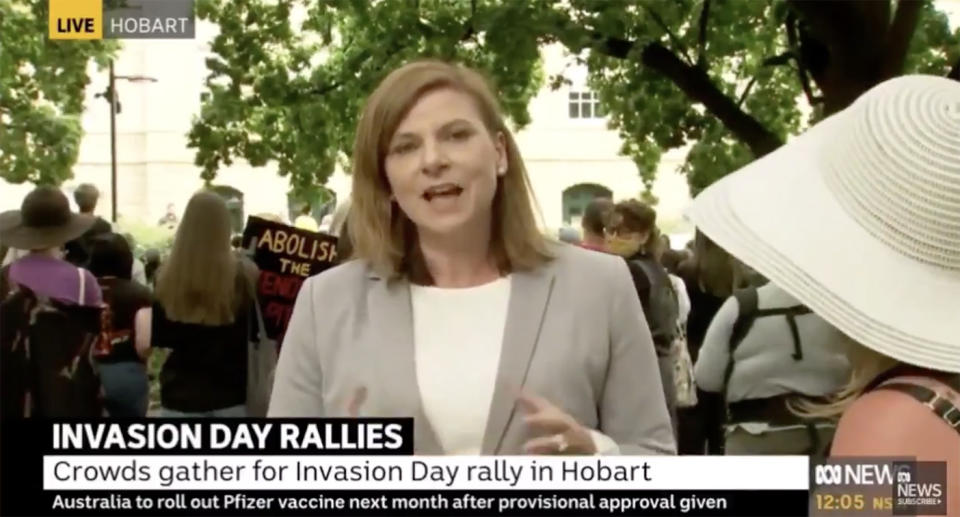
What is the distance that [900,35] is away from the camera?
3.38 feet

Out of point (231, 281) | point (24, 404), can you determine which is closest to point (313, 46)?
point (231, 281)

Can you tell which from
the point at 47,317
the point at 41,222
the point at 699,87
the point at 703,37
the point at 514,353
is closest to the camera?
the point at 514,353

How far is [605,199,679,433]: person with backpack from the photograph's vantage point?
1.10m

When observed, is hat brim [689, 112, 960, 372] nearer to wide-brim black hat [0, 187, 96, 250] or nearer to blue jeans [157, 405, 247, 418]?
blue jeans [157, 405, 247, 418]

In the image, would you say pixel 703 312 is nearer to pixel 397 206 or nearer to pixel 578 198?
pixel 578 198

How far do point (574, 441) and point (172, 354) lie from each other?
1.60ft

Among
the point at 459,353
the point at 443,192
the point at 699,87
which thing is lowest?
the point at 459,353

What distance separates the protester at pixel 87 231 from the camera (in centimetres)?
105

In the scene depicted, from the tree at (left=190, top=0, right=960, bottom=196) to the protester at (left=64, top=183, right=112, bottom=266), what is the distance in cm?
10

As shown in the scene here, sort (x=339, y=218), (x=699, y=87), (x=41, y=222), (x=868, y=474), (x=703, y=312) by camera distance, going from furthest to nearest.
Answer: (x=699, y=87) < (x=703, y=312) < (x=41, y=222) < (x=339, y=218) < (x=868, y=474)

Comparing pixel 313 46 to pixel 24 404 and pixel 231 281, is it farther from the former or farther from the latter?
pixel 24 404

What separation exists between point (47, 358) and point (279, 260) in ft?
0.76

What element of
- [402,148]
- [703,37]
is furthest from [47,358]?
[703,37]
